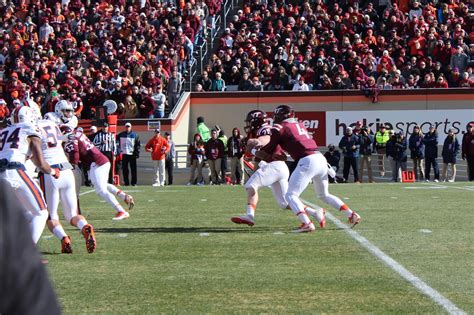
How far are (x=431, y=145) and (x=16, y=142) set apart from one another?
19.8 m

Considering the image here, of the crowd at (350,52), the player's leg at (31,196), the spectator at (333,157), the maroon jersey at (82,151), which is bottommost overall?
the spectator at (333,157)

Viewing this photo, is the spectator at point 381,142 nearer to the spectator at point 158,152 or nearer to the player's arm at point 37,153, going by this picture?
the spectator at point 158,152

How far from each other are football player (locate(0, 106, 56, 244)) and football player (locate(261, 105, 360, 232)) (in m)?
3.39

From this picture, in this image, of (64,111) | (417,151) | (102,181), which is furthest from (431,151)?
(64,111)

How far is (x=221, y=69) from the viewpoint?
31.0 metres

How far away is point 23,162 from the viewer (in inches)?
323

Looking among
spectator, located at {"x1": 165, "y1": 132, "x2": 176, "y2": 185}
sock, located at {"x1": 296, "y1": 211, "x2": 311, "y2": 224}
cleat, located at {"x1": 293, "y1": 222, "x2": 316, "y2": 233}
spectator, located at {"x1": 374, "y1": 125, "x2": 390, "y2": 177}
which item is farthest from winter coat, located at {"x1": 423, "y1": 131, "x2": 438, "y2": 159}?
sock, located at {"x1": 296, "y1": 211, "x2": 311, "y2": 224}

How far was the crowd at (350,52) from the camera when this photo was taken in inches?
1172

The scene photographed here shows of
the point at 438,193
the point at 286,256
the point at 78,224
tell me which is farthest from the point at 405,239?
the point at 438,193

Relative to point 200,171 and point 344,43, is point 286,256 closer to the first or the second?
point 200,171

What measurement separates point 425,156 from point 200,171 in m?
6.17

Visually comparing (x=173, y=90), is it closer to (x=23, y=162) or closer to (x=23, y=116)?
(x=23, y=116)

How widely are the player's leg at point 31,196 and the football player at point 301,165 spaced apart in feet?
12.7

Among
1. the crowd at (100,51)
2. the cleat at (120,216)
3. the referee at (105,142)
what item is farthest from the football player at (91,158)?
the crowd at (100,51)
